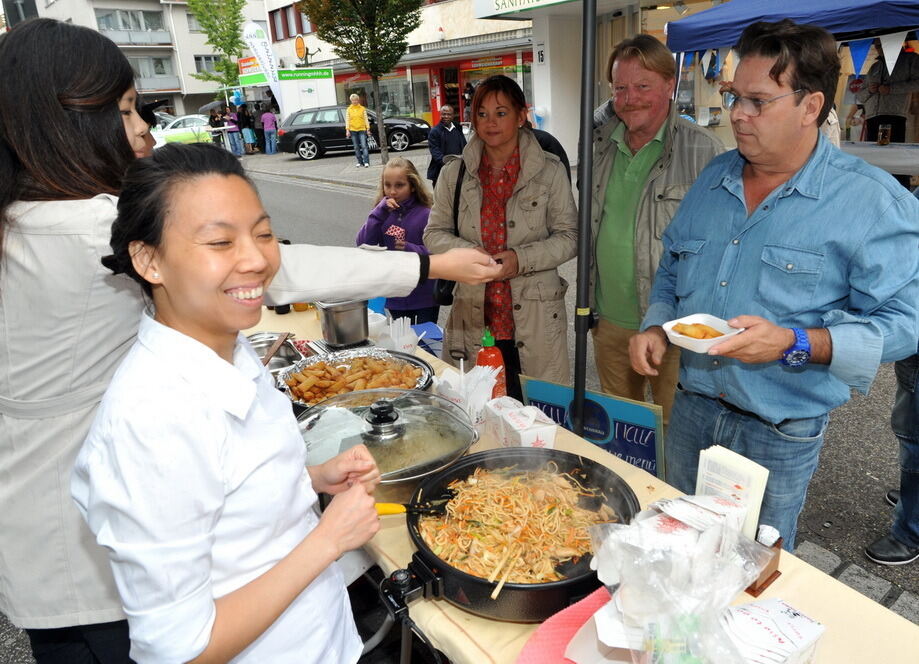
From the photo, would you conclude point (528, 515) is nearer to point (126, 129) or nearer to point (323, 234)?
point (126, 129)

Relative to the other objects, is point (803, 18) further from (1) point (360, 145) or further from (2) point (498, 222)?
(1) point (360, 145)

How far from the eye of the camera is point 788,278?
1898 mm

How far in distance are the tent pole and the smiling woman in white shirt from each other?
4.32 feet

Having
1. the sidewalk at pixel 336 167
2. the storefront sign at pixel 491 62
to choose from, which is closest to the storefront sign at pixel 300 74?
the sidewalk at pixel 336 167

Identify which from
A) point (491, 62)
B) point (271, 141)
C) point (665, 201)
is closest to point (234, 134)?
point (271, 141)

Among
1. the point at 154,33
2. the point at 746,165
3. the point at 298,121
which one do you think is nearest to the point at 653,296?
the point at 746,165

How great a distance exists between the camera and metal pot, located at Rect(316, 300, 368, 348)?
3038 mm

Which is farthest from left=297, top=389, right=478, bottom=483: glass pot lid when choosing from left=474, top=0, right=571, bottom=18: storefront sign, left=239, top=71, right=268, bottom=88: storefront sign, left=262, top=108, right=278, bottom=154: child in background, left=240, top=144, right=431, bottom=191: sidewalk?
left=239, top=71, right=268, bottom=88: storefront sign

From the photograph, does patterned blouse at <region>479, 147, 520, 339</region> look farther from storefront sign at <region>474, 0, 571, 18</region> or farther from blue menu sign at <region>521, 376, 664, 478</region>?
storefront sign at <region>474, 0, 571, 18</region>

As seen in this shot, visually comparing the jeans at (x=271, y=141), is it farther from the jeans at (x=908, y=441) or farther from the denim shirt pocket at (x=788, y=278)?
the denim shirt pocket at (x=788, y=278)

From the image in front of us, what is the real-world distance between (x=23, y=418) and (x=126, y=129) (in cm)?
75

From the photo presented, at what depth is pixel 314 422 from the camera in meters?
2.11

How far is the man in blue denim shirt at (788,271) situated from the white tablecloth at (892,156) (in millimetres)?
4629

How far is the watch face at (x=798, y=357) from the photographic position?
5.76 feet
